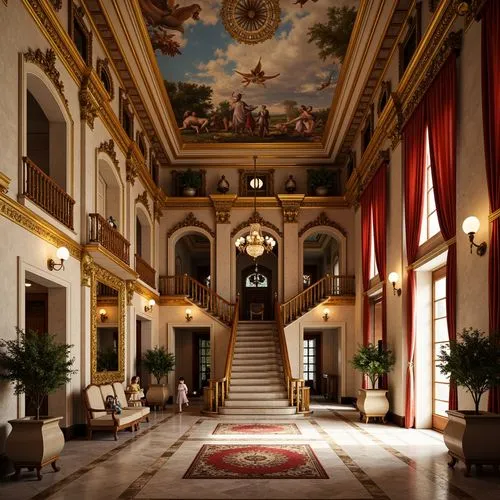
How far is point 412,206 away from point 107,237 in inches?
269

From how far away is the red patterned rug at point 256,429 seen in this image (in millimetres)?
14027

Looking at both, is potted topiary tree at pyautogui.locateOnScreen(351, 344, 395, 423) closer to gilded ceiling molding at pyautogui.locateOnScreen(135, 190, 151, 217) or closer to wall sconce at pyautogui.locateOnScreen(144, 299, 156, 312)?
wall sconce at pyautogui.locateOnScreen(144, 299, 156, 312)

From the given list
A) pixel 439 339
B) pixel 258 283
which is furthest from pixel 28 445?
pixel 258 283

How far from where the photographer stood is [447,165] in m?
11.6

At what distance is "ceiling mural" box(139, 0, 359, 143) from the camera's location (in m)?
16.4

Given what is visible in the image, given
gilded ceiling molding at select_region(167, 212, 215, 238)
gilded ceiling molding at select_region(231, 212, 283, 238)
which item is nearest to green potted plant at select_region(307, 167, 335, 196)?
gilded ceiling molding at select_region(231, 212, 283, 238)

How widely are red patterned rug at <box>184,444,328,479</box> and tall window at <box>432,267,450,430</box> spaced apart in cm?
334

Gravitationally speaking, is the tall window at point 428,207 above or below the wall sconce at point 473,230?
above

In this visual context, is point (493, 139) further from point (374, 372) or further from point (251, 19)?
point (251, 19)

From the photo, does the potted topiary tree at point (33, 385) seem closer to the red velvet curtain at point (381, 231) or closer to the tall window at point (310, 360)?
the red velvet curtain at point (381, 231)

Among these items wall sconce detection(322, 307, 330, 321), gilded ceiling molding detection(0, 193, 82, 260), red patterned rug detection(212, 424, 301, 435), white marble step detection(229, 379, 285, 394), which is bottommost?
red patterned rug detection(212, 424, 301, 435)

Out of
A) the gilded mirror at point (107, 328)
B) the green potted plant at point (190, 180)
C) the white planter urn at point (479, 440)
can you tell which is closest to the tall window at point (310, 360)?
the green potted plant at point (190, 180)

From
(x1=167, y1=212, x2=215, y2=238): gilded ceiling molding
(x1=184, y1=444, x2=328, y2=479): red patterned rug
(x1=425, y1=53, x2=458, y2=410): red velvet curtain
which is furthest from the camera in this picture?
(x1=167, y1=212, x2=215, y2=238): gilded ceiling molding

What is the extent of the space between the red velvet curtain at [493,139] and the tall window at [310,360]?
19.3 meters
